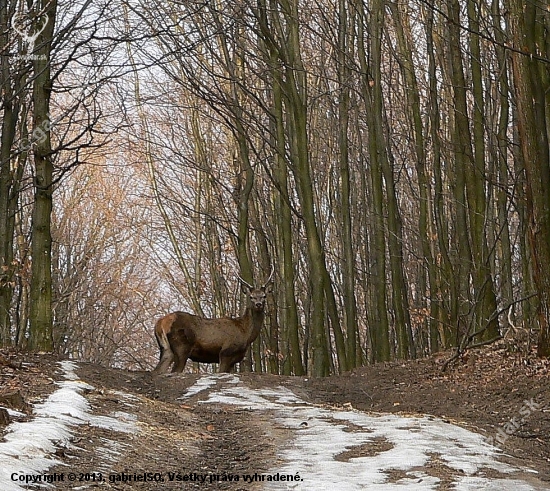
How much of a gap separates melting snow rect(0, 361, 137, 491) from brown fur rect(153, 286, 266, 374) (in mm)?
5875

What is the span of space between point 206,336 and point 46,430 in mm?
9570

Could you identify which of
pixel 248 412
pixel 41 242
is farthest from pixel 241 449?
pixel 41 242

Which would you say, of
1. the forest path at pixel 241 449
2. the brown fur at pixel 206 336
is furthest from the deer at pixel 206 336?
the forest path at pixel 241 449

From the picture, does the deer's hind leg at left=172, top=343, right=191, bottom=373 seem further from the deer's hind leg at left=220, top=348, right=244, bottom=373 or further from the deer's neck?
the deer's neck

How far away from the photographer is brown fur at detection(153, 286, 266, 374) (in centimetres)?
1612

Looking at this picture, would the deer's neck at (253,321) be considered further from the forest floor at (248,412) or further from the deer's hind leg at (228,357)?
the forest floor at (248,412)

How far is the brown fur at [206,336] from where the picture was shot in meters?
16.1

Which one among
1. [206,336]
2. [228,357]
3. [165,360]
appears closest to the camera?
[165,360]

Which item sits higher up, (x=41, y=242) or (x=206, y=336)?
(x=41, y=242)

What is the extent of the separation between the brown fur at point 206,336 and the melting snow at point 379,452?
5909 millimetres

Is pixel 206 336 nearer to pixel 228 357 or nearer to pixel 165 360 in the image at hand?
pixel 228 357

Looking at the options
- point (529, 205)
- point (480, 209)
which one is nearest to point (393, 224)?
point (480, 209)

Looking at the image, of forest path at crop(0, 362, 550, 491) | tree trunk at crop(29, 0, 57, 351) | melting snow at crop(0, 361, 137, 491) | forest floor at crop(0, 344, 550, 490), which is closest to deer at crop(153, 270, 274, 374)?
forest floor at crop(0, 344, 550, 490)

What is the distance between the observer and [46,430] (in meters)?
6.95
